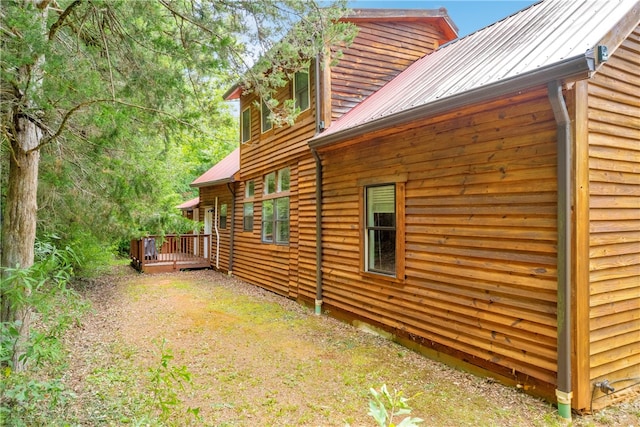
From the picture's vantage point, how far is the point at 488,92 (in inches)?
146

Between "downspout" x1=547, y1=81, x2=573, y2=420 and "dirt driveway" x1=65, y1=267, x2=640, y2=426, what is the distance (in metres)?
0.29

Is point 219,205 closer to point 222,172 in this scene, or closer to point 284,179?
point 222,172

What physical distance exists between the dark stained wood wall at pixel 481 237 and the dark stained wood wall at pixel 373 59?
1990 millimetres

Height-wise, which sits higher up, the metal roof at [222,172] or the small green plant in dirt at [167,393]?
the metal roof at [222,172]

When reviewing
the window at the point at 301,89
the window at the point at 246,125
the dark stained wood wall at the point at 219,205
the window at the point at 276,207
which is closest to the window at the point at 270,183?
the window at the point at 276,207

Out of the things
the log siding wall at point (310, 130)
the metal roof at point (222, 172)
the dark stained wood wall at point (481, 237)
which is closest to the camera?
the dark stained wood wall at point (481, 237)

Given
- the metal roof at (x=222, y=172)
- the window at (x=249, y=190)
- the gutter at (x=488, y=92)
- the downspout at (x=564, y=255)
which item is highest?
the metal roof at (x=222, y=172)

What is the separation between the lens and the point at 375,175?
5.89 meters

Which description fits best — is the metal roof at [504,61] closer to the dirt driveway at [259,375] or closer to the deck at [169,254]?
the dirt driveway at [259,375]

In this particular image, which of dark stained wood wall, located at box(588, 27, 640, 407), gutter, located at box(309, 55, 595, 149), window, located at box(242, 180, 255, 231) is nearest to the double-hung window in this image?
gutter, located at box(309, 55, 595, 149)

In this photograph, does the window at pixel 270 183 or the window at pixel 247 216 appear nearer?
the window at pixel 270 183

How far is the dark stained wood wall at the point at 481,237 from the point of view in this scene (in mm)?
3682

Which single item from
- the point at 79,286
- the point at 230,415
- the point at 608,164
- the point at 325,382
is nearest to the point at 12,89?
the point at 230,415

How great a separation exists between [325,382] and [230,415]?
1.17 m
